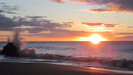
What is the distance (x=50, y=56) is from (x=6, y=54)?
7.98 meters

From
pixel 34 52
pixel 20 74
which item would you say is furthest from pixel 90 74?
pixel 34 52

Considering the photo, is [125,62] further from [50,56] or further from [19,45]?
[19,45]

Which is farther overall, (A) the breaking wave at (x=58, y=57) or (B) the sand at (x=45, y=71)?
(A) the breaking wave at (x=58, y=57)

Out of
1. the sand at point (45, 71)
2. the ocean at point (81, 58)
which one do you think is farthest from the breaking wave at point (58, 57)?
the sand at point (45, 71)

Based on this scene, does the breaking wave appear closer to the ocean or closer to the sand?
the ocean

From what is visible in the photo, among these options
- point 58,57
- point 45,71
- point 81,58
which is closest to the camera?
point 45,71

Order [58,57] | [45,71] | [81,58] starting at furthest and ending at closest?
[58,57], [81,58], [45,71]

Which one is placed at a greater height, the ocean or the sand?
the sand

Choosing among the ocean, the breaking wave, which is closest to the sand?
the ocean

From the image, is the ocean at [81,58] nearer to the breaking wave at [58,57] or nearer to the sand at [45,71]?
the breaking wave at [58,57]

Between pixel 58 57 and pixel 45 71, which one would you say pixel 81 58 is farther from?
pixel 45 71

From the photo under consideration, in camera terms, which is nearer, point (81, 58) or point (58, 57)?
point (81, 58)

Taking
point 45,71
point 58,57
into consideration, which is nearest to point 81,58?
point 58,57

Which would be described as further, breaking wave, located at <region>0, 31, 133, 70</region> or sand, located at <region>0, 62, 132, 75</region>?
breaking wave, located at <region>0, 31, 133, 70</region>
